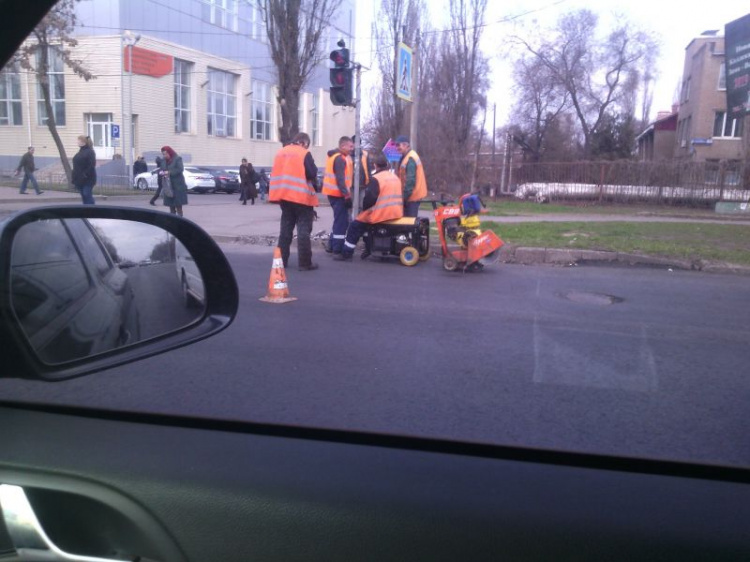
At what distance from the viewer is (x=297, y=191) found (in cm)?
899

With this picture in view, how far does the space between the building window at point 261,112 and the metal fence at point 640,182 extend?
27125 mm

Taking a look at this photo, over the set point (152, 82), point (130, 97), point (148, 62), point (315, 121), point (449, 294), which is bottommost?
point (449, 294)

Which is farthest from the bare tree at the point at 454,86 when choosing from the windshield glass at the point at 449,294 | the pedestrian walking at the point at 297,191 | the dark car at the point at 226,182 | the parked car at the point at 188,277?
the parked car at the point at 188,277

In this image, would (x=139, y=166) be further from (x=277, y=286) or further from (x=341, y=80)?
(x=277, y=286)

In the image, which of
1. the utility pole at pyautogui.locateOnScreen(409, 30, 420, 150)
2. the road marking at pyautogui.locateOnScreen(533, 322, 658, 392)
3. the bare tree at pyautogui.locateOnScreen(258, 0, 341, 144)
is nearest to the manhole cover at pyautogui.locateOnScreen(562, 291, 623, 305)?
the road marking at pyautogui.locateOnScreen(533, 322, 658, 392)

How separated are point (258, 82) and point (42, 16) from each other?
4769 cm

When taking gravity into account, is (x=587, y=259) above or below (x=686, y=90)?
below

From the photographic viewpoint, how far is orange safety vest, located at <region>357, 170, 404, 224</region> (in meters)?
10.1

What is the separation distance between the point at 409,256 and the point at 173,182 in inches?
233

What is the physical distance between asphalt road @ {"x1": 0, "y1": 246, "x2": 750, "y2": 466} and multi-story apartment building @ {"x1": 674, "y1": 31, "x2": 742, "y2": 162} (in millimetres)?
28536

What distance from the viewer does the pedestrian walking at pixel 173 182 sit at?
44.9 feet

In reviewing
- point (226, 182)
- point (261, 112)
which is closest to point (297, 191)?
point (226, 182)

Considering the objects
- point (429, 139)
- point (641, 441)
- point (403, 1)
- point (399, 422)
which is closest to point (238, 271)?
point (399, 422)

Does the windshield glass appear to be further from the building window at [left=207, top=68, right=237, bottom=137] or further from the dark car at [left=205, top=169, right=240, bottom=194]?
the building window at [left=207, top=68, right=237, bottom=137]
